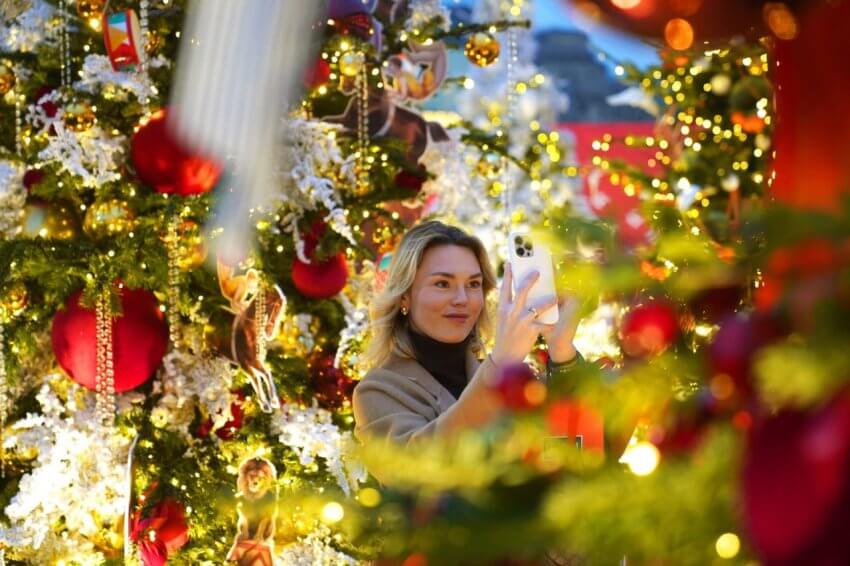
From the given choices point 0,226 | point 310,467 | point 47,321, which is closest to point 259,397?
point 310,467

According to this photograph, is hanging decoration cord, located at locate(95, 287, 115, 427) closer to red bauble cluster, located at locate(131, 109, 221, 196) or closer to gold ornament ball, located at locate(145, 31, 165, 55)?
red bauble cluster, located at locate(131, 109, 221, 196)

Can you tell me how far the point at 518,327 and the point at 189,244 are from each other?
177 centimetres

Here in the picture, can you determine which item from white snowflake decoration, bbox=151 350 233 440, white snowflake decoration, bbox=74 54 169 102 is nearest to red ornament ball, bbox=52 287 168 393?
white snowflake decoration, bbox=151 350 233 440

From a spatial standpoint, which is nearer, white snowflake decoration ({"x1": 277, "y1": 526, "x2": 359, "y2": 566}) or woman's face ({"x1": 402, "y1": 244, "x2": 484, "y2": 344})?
woman's face ({"x1": 402, "y1": 244, "x2": 484, "y2": 344})

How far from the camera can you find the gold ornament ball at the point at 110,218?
315 centimetres

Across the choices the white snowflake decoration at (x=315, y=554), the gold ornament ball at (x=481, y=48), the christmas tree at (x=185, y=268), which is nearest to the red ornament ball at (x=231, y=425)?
the christmas tree at (x=185, y=268)

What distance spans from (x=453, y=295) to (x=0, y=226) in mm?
1483

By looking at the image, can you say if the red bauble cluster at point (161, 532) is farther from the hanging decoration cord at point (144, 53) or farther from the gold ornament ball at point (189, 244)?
the hanging decoration cord at point (144, 53)

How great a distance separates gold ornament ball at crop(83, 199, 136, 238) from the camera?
3148mm

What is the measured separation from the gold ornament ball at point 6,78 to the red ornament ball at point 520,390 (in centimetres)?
297

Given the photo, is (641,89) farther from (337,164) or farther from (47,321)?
(47,321)

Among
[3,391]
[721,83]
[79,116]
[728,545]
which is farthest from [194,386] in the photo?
[728,545]

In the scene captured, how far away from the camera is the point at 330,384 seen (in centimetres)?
344

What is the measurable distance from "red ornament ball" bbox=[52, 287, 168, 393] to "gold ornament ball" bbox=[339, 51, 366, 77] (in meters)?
0.80
